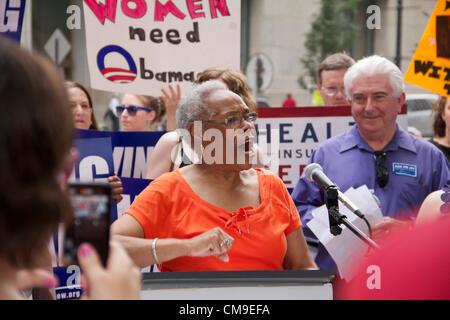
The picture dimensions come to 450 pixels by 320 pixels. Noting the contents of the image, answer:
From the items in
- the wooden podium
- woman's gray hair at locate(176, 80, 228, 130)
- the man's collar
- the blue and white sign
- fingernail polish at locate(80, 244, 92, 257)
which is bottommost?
the wooden podium

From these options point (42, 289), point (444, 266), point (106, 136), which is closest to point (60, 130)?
point (444, 266)

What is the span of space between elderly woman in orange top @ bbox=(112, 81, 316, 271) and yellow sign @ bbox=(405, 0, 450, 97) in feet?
5.26

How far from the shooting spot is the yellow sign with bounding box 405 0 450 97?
492 centimetres

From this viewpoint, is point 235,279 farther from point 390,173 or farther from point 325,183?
point 390,173

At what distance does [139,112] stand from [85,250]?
5049mm

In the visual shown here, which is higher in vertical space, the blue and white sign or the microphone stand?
the blue and white sign

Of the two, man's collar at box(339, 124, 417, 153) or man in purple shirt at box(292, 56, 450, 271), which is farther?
man's collar at box(339, 124, 417, 153)

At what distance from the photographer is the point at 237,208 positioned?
11.6 ft

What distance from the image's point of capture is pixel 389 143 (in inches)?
179

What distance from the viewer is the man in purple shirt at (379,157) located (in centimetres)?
436

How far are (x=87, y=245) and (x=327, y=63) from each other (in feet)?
16.4

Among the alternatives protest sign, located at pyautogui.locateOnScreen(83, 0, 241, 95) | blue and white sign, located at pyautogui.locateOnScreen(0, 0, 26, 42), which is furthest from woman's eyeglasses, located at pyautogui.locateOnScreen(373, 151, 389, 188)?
blue and white sign, located at pyautogui.locateOnScreen(0, 0, 26, 42)

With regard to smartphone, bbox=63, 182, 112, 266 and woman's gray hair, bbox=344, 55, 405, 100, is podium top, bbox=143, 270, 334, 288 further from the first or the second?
woman's gray hair, bbox=344, 55, 405, 100
